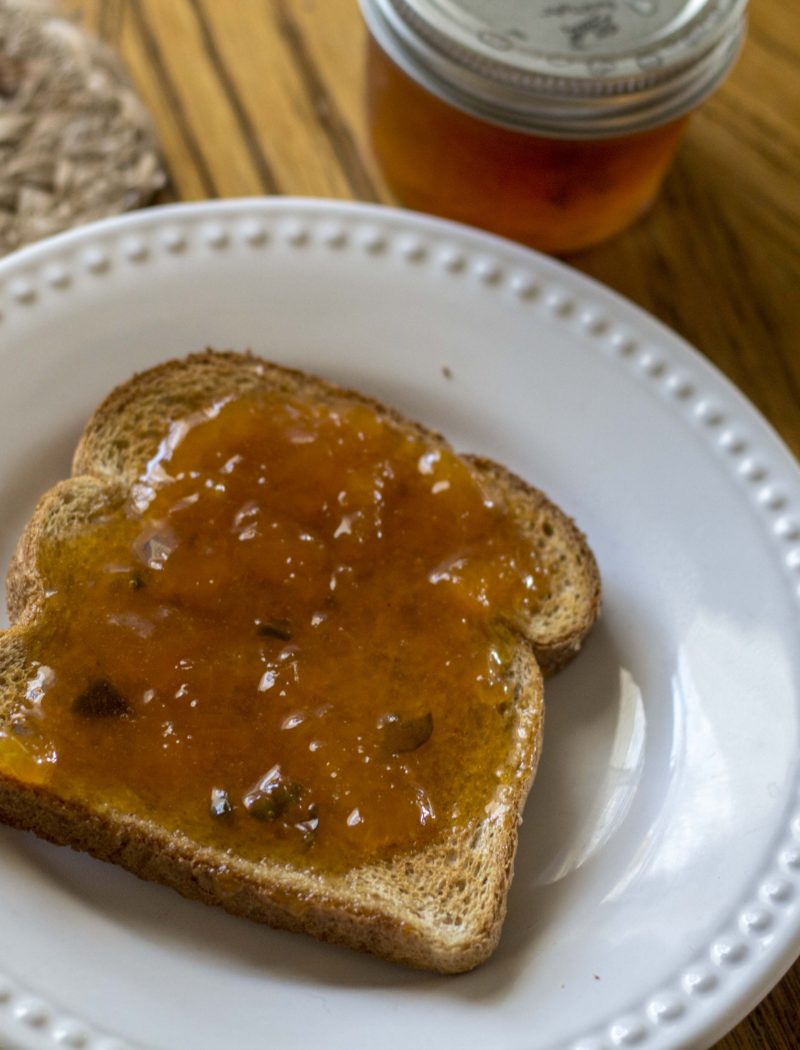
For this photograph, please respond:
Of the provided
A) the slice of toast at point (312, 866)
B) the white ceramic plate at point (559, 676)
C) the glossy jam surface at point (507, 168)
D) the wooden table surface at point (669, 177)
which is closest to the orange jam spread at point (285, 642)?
the slice of toast at point (312, 866)

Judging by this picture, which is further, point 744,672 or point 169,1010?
point 744,672

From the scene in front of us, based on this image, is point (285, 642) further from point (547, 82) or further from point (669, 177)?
point (669, 177)

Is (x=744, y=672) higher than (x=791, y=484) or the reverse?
the reverse

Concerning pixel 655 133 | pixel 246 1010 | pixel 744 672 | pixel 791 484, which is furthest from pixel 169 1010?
pixel 655 133

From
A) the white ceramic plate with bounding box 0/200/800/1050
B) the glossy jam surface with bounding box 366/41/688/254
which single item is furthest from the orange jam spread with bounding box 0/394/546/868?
the glossy jam surface with bounding box 366/41/688/254

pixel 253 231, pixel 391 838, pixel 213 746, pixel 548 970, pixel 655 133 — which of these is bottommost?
pixel 548 970

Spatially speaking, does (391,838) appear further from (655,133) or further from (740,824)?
(655,133)

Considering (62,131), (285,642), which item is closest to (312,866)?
(285,642)
